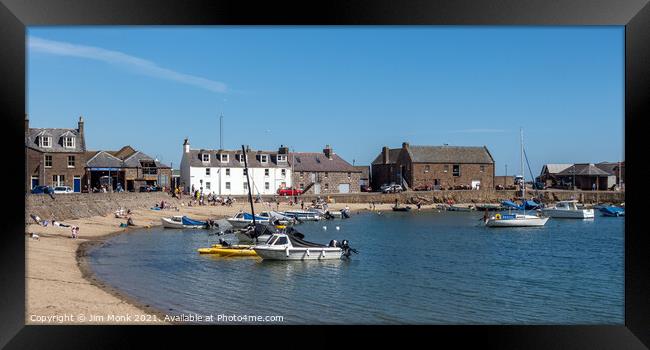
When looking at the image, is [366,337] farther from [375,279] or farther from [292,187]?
[292,187]

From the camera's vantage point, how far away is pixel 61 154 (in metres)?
38.4

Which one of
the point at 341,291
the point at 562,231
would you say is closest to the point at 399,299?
the point at 341,291

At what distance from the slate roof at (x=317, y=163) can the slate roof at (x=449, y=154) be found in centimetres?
684

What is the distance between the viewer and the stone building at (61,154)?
37.7 m

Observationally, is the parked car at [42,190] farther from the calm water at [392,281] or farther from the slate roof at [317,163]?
the slate roof at [317,163]

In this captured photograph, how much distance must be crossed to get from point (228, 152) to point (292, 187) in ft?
24.4

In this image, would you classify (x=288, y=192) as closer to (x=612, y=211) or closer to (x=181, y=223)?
(x=181, y=223)

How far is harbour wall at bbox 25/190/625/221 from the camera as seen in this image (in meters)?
29.6

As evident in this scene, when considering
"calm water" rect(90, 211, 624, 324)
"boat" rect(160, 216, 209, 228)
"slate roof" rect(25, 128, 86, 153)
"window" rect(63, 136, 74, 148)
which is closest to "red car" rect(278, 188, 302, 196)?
"slate roof" rect(25, 128, 86, 153)

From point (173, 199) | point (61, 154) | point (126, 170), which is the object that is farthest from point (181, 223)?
point (126, 170)

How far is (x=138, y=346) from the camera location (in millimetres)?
7980

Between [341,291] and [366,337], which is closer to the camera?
[366,337]

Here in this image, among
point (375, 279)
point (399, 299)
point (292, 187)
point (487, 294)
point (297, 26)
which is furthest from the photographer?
point (292, 187)

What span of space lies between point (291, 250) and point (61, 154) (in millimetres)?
22804
